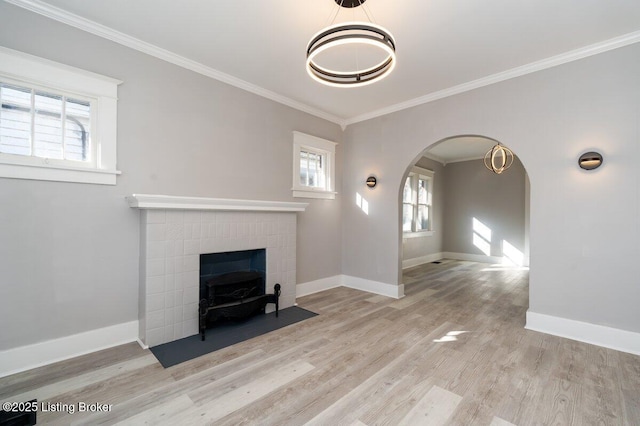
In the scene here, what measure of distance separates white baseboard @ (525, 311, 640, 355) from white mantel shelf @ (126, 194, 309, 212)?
10.8ft

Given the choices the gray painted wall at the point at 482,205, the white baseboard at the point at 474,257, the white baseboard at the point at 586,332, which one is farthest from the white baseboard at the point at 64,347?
the gray painted wall at the point at 482,205

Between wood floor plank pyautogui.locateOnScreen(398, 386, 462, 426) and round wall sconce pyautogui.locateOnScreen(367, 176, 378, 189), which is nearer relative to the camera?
wood floor plank pyautogui.locateOnScreen(398, 386, 462, 426)

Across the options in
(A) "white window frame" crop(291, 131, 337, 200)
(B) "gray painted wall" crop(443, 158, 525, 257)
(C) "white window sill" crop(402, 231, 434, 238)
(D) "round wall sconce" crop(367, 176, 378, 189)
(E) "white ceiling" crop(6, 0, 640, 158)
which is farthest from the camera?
(B) "gray painted wall" crop(443, 158, 525, 257)

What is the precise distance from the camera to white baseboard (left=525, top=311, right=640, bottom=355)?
266 cm

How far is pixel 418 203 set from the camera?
25.0 feet

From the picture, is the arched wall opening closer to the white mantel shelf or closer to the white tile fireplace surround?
the white mantel shelf

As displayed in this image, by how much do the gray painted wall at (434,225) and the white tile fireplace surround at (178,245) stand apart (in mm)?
4979

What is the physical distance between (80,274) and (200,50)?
2552mm

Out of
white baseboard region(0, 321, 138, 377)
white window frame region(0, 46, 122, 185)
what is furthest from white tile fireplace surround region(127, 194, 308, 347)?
white window frame region(0, 46, 122, 185)

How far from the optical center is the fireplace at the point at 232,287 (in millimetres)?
3023

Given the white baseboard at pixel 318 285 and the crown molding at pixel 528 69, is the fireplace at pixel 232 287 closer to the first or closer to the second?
the white baseboard at pixel 318 285

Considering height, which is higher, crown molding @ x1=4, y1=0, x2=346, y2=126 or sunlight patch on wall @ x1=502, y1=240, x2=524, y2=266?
crown molding @ x1=4, y1=0, x2=346, y2=126

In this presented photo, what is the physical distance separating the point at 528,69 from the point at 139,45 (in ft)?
→ 14.3

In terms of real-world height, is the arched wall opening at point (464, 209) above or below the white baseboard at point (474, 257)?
above
